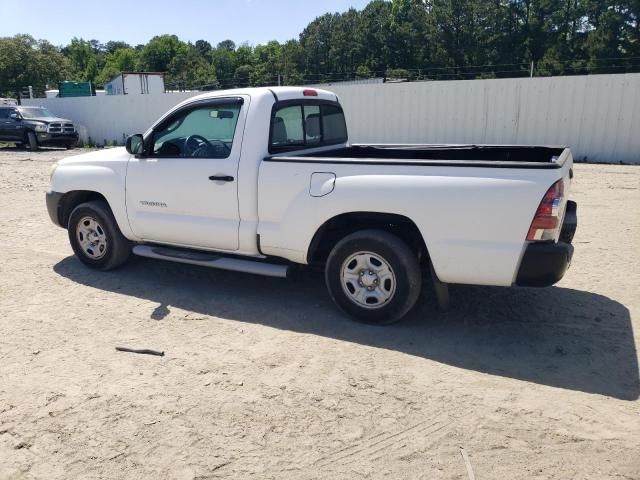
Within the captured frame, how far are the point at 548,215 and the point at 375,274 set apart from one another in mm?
1363

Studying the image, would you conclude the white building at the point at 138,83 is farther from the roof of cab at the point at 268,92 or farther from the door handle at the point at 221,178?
the door handle at the point at 221,178

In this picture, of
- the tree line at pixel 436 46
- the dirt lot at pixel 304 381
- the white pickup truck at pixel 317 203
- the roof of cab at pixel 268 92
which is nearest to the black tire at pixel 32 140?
the tree line at pixel 436 46

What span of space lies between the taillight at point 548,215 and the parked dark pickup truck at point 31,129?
21080mm

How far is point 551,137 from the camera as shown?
15.3 m

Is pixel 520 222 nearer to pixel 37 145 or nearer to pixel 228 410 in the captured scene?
pixel 228 410

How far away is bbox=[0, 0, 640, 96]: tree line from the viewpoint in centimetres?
4584

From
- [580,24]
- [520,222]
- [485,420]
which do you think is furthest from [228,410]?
[580,24]

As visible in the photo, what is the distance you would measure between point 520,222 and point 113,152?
164 inches

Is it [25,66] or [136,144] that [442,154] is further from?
[25,66]

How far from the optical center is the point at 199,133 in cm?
563

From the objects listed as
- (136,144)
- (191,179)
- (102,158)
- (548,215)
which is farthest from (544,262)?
(102,158)

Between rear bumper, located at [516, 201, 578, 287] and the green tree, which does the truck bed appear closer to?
rear bumper, located at [516, 201, 578, 287]

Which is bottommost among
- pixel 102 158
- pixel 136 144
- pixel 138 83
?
pixel 102 158

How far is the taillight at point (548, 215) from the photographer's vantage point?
3.77m
